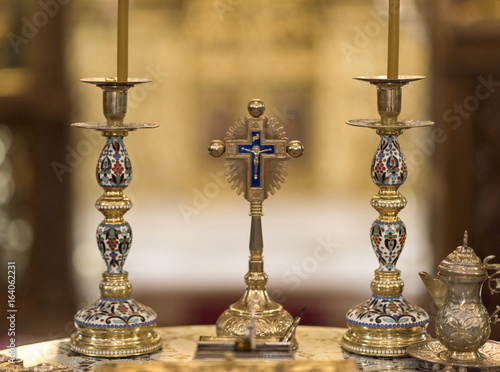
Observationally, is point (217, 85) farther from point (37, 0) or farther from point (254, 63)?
point (37, 0)

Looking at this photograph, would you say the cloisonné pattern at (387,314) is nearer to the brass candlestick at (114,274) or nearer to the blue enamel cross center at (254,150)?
the blue enamel cross center at (254,150)

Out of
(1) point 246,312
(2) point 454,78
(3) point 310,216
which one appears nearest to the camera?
(1) point 246,312

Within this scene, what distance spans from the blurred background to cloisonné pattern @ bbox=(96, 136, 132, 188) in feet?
8.80

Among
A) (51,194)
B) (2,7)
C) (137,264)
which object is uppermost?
(2,7)

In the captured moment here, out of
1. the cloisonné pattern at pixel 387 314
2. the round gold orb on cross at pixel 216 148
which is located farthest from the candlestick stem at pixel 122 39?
the cloisonné pattern at pixel 387 314

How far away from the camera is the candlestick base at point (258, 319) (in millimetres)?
2234

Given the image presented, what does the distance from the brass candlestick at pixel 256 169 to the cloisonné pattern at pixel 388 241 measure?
0.26m

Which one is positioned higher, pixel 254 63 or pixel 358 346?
pixel 254 63

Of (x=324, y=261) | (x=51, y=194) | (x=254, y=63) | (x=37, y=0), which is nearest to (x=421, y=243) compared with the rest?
(x=324, y=261)

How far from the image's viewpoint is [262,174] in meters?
2.29

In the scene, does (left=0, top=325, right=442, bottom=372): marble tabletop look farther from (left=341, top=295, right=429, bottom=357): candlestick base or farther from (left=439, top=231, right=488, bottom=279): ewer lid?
(left=439, top=231, right=488, bottom=279): ewer lid

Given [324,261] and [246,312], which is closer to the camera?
[246,312]

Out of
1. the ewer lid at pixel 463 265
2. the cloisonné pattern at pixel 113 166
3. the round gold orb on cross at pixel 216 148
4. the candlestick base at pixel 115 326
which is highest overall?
the round gold orb on cross at pixel 216 148

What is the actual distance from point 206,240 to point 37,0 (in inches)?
60.3
